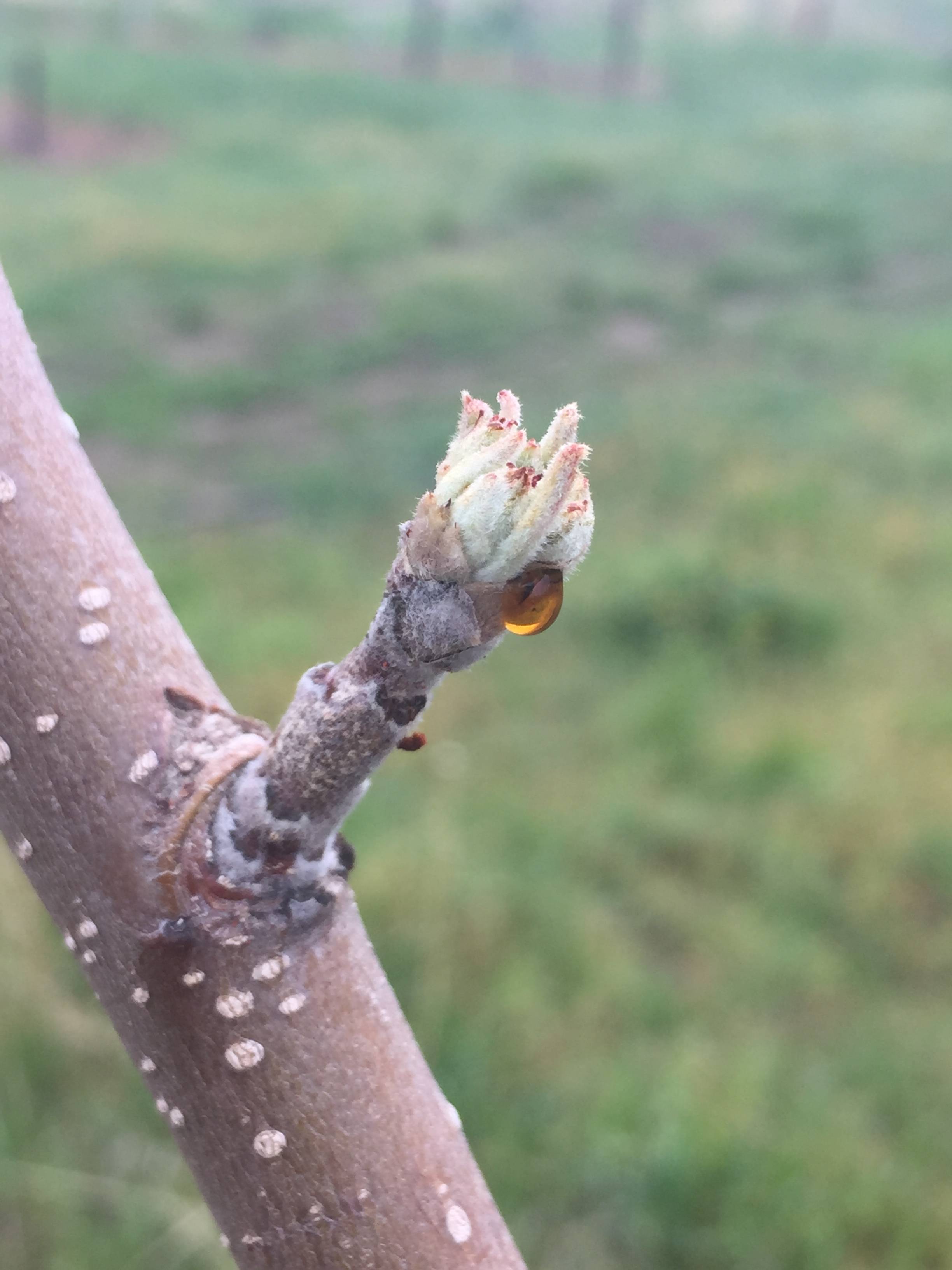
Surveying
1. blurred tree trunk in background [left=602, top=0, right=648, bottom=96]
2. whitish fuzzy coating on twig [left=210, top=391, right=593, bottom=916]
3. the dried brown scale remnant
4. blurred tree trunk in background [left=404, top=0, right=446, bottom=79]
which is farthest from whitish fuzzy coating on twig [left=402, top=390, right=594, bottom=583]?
blurred tree trunk in background [left=404, top=0, right=446, bottom=79]

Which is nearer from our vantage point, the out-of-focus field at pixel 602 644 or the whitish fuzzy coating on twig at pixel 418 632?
the whitish fuzzy coating on twig at pixel 418 632

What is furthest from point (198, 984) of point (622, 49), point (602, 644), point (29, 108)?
point (622, 49)

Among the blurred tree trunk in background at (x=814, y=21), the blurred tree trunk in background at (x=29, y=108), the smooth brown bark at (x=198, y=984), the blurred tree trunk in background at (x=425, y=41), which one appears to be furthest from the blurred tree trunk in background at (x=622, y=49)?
the smooth brown bark at (x=198, y=984)

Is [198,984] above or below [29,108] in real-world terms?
below

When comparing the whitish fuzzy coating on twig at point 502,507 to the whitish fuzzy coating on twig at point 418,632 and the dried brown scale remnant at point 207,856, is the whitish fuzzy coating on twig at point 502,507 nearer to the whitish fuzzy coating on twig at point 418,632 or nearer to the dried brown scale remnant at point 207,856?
the whitish fuzzy coating on twig at point 418,632

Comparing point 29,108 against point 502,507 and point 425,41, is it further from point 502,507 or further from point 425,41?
point 502,507

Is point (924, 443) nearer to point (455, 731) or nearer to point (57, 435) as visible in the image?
point (455, 731)
